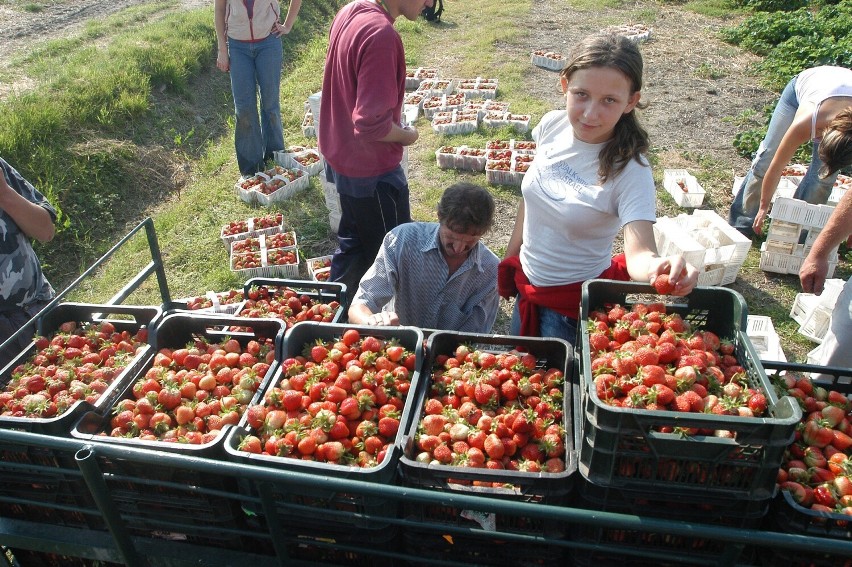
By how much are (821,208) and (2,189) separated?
5693 mm

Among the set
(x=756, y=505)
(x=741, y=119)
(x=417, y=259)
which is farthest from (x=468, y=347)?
(x=741, y=119)

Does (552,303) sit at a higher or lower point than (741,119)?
higher

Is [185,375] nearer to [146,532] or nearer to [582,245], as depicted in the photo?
[146,532]

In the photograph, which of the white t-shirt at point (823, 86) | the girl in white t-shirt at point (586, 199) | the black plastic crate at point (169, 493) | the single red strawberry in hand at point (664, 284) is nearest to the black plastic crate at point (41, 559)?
the black plastic crate at point (169, 493)

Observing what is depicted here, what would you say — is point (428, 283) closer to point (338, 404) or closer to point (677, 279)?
point (338, 404)

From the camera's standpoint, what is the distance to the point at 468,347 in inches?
97.0

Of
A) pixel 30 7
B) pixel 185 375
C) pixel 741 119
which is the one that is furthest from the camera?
pixel 30 7

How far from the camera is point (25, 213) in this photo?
318 centimetres

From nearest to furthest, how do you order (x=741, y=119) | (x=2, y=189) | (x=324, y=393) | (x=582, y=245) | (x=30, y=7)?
(x=324, y=393)
(x=582, y=245)
(x=2, y=189)
(x=741, y=119)
(x=30, y=7)

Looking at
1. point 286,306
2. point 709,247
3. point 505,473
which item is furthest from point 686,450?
point 709,247

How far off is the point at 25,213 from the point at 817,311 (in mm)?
5117

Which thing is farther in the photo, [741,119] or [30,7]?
[30,7]

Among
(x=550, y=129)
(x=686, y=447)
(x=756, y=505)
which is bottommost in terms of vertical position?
(x=756, y=505)

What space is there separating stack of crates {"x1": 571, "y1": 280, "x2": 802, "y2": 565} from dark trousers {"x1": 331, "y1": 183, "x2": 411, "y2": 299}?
7.68 ft
